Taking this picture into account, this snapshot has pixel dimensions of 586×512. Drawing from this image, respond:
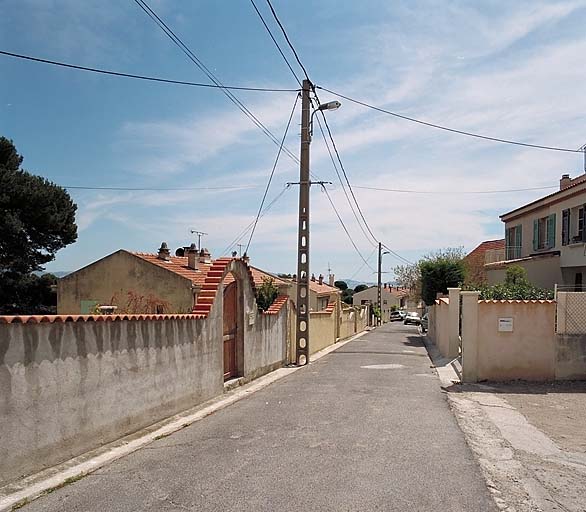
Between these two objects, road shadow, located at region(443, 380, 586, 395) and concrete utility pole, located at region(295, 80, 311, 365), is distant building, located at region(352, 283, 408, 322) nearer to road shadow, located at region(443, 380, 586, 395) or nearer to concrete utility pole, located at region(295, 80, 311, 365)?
concrete utility pole, located at region(295, 80, 311, 365)

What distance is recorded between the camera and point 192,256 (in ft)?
99.8

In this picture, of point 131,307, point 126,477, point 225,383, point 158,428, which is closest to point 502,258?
point 131,307

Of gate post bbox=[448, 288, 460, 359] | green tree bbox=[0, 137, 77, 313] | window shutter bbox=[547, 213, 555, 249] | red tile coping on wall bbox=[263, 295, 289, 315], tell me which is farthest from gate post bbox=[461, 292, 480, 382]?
green tree bbox=[0, 137, 77, 313]

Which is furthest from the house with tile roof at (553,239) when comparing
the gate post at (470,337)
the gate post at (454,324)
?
the gate post at (470,337)

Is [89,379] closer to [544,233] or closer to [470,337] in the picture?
[470,337]

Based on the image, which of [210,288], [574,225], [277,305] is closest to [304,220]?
[277,305]

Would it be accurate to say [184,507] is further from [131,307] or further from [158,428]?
[131,307]

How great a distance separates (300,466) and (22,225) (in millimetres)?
27599

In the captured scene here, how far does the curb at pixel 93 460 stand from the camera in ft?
18.4

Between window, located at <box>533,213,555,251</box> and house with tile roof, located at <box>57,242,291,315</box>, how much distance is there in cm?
1301

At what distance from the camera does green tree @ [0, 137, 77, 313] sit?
30.1 meters

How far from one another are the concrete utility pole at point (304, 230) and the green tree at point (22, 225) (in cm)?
1641

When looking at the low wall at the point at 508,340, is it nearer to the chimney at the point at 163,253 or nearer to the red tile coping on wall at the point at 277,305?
the red tile coping on wall at the point at 277,305

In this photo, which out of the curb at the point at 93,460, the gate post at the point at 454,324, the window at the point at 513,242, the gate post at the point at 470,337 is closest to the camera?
the curb at the point at 93,460
